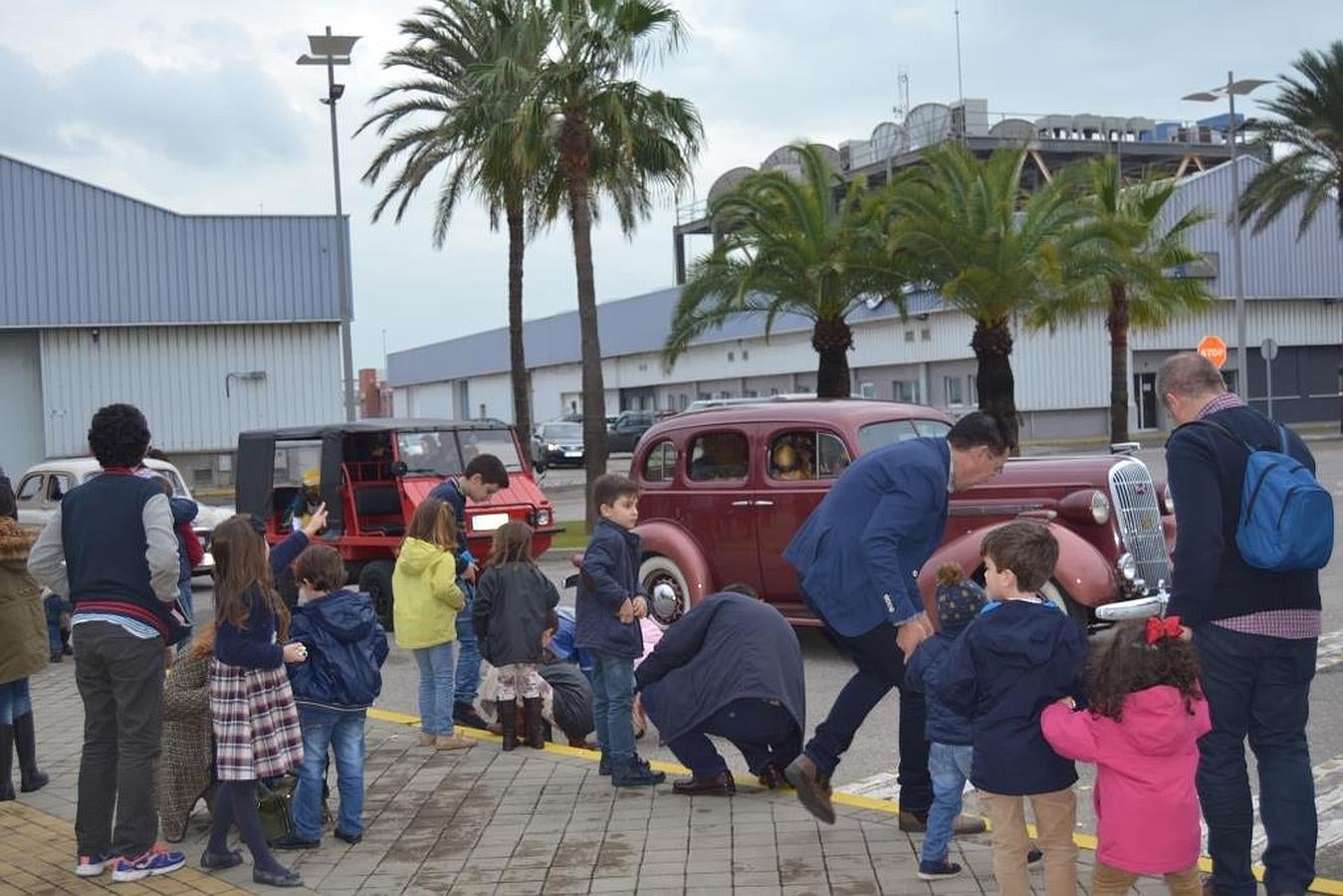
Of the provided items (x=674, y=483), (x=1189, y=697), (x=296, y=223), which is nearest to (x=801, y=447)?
(x=674, y=483)

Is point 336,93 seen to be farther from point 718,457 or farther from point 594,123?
point 718,457

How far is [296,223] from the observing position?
37156 mm

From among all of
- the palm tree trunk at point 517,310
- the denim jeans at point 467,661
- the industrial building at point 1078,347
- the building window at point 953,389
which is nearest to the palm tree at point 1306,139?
the industrial building at point 1078,347

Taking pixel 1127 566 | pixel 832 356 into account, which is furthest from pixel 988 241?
pixel 1127 566

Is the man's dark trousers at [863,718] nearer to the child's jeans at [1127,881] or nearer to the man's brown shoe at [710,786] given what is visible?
the man's brown shoe at [710,786]

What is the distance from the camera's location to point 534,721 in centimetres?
832

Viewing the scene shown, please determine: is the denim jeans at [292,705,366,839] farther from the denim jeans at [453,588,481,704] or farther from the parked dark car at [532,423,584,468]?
the parked dark car at [532,423,584,468]

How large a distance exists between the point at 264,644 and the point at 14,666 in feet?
6.63

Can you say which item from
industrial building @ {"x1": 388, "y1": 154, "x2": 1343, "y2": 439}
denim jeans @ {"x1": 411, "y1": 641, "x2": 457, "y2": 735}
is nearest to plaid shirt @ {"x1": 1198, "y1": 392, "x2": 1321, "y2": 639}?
denim jeans @ {"x1": 411, "y1": 641, "x2": 457, "y2": 735}

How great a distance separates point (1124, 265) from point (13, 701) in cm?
2397

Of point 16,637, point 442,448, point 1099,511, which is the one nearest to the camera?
point 16,637

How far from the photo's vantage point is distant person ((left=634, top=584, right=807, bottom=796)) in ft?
22.5

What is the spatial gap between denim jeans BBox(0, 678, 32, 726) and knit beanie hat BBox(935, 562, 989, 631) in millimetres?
4503

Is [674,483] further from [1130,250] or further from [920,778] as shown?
[1130,250]
